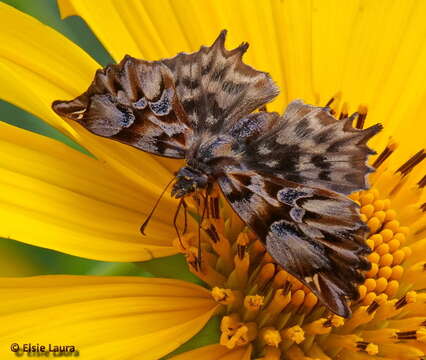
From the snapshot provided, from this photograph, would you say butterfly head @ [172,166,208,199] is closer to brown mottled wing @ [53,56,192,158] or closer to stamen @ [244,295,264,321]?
brown mottled wing @ [53,56,192,158]

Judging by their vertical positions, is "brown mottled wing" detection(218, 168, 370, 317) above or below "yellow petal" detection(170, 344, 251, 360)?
above

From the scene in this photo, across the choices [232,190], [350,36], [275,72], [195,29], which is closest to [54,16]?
[195,29]

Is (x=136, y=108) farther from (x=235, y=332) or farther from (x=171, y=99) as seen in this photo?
(x=235, y=332)

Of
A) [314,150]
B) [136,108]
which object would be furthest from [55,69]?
[314,150]

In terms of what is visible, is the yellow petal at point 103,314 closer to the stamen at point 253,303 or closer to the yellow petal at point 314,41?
the stamen at point 253,303

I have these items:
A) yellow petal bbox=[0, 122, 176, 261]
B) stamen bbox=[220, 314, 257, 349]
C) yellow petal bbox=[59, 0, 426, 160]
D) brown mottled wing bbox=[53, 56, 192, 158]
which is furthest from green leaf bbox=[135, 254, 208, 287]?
yellow petal bbox=[59, 0, 426, 160]

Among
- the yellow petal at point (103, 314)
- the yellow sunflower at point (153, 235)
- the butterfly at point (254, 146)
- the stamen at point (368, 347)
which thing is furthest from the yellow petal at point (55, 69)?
the stamen at point (368, 347)

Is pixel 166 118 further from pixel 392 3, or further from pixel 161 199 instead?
pixel 392 3
